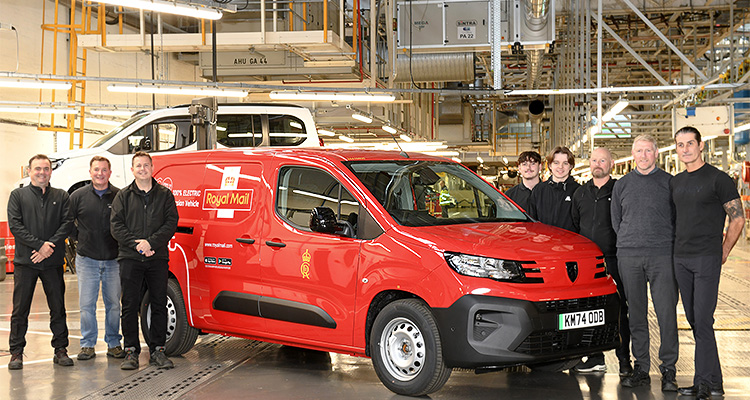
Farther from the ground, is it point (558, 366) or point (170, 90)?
point (170, 90)

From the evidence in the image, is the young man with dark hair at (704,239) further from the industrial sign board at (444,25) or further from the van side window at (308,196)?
the industrial sign board at (444,25)

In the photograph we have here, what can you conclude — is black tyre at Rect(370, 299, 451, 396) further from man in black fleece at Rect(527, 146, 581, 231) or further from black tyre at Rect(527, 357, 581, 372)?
man in black fleece at Rect(527, 146, 581, 231)

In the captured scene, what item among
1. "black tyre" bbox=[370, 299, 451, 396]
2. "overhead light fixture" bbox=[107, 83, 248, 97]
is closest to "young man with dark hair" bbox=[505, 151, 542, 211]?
"black tyre" bbox=[370, 299, 451, 396]

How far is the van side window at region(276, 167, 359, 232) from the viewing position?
240 inches

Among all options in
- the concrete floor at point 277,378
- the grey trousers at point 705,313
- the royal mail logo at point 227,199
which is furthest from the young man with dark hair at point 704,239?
the royal mail logo at point 227,199

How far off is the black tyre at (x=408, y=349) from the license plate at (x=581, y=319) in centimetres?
82

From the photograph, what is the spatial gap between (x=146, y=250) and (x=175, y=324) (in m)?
0.88

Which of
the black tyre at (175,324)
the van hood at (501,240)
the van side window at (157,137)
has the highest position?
the van side window at (157,137)

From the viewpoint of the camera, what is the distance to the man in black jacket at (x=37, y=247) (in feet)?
22.4

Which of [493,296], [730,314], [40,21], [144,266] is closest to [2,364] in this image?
[144,266]

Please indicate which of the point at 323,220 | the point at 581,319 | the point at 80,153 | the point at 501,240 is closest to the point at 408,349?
the point at 501,240

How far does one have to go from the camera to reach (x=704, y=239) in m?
A: 5.49

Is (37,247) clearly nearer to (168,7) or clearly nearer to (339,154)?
(339,154)

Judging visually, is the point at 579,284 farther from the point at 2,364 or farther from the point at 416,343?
the point at 2,364
